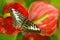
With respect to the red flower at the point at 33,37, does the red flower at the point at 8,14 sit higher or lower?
higher

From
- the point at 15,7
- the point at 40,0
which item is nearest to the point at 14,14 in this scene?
the point at 15,7

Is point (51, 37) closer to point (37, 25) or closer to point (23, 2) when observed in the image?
point (37, 25)

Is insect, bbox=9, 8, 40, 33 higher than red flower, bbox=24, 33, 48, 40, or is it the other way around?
insect, bbox=9, 8, 40, 33

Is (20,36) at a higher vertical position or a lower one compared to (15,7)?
lower

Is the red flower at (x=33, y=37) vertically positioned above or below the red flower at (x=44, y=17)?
below
